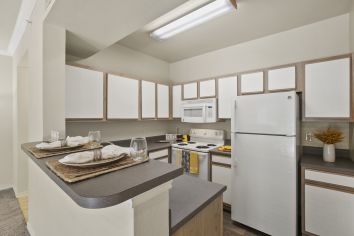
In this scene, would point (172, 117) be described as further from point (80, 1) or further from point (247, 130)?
point (80, 1)

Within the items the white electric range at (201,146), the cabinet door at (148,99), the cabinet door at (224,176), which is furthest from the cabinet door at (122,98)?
the cabinet door at (224,176)

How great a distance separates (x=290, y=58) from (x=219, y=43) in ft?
3.68

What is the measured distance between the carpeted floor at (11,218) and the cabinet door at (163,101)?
2431mm

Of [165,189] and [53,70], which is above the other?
[53,70]

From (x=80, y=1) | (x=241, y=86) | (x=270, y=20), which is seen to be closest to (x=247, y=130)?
(x=241, y=86)

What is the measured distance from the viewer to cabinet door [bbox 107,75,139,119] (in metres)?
2.52

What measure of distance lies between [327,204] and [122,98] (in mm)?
2820

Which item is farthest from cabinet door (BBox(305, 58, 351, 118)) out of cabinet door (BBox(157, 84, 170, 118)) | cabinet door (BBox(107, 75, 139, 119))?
cabinet door (BBox(107, 75, 139, 119))

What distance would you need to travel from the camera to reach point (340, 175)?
5.43 feet

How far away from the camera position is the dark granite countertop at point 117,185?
54cm

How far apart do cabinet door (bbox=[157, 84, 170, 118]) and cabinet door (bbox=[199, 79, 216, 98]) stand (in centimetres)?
74

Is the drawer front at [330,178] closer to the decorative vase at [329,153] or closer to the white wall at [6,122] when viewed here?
the decorative vase at [329,153]

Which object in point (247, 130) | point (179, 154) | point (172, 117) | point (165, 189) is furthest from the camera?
point (172, 117)

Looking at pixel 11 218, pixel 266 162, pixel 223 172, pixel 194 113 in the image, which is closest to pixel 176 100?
pixel 194 113
